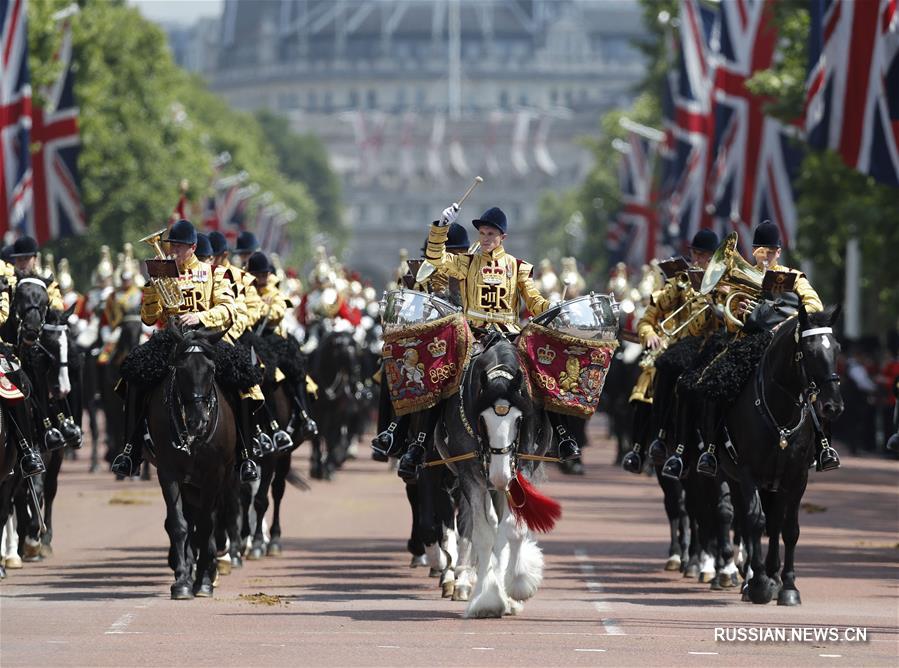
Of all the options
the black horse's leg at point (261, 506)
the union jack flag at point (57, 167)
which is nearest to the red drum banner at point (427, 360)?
the black horse's leg at point (261, 506)

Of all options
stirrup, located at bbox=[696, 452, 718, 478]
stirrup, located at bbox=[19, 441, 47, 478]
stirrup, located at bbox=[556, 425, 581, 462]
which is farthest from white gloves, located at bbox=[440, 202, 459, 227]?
stirrup, located at bbox=[19, 441, 47, 478]

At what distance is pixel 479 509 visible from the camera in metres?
16.2

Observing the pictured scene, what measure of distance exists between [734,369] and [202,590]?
4.05 m

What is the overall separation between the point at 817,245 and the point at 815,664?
34.6 m

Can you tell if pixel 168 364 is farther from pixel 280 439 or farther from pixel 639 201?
pixel 639 201

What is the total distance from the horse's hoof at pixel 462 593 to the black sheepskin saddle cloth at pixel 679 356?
2796 mm

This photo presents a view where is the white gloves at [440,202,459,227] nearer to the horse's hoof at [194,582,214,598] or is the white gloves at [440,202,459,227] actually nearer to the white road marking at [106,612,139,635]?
the horse's hoof at [194,582,214,598]

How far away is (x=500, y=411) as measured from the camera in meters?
16.0

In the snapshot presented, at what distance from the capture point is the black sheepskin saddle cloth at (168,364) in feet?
57.8

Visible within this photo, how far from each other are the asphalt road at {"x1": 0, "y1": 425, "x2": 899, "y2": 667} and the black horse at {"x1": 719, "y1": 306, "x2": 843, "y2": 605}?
287 millimetres

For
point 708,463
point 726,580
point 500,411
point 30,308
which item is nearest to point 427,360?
point 500,411

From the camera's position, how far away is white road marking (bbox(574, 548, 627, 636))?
50.7ft

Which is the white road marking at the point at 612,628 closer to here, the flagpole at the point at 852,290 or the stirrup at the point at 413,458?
the stirrup at the point at 413,458

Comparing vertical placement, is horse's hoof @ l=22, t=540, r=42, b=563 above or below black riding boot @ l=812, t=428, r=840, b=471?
below
